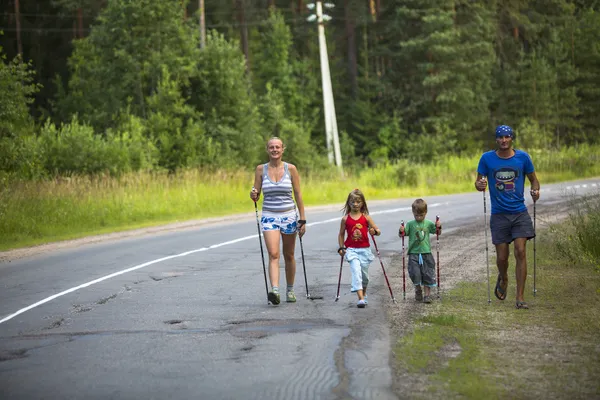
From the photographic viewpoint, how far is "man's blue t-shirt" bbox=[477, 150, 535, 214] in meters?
11.3

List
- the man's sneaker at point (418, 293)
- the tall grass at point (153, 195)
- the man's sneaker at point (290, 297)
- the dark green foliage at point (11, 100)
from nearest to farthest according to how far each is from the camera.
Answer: the man's sneaker at point (418, 293) → the man's sneaker at point (290, 297) → the tall grass at point (153, 195) → the dark green foliage at point (11, 100)

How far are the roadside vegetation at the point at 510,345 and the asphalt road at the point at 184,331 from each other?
0.41 meters

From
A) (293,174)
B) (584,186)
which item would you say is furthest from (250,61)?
(293,174)

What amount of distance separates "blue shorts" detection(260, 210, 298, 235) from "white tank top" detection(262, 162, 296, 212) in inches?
2.4

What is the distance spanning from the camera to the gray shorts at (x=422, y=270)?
460 inches

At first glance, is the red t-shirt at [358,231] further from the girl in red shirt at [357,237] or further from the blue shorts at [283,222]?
the blue shorts at [283,222]

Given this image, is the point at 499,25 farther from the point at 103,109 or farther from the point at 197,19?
the point at 103,109

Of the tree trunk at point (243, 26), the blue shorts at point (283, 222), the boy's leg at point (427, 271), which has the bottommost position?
the boy's leg at point (427, 271)

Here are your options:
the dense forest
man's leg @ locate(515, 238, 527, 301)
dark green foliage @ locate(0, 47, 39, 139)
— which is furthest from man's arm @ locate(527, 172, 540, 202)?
the dense forest

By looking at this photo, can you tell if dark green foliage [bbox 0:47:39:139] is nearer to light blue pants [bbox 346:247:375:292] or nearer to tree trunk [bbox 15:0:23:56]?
→ light blue pants [bbox 346:247:375:292]

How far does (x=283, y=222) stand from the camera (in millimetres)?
11914

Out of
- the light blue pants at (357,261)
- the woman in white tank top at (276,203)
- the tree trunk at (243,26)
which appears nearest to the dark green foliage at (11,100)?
the woman in white tank top at (276,203)

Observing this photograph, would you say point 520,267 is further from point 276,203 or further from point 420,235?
point 276,203

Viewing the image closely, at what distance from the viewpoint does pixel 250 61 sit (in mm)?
70812
